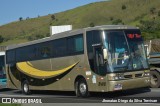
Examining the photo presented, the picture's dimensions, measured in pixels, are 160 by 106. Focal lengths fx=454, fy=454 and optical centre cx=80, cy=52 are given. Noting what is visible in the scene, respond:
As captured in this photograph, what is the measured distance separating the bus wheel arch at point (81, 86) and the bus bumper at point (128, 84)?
6.10ft

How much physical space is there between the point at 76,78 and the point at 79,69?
0.58 m

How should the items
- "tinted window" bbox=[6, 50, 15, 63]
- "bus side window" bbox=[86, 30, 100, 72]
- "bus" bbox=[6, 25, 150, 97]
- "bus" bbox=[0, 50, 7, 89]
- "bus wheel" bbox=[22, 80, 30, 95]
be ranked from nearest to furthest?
"bus" bbox=[6, 25, 150, 97] < "bus side window" bbox=[86, 30, 100, 72] < "bus wheel" bbox=[22, 80, 30, 95] < "tinted window" bbox=[6, 50, 15, 63] < "bus" bbox=[0, 50, 7, 89]

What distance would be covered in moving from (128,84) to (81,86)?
262 centimetres

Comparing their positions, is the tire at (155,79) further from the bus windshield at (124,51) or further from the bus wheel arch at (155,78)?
the bus windshield at (124,51)

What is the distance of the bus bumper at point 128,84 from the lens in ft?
61.3

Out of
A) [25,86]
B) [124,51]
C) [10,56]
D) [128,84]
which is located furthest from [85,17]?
[128,84]

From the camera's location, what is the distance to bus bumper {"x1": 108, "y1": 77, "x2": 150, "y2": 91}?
1867 cm

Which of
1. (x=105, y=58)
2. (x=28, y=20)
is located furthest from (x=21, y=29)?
(x=105, y=58)

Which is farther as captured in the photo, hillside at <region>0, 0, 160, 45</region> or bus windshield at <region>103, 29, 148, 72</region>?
hillside at <region>0, 0, 160, 45</region>

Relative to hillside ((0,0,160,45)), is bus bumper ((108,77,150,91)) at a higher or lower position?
lower

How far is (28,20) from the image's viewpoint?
525ft

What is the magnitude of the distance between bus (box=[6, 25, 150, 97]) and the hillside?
79.0 meters

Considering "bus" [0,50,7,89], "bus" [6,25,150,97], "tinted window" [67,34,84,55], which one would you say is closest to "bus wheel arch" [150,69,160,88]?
"bus" [6,25,150,97]

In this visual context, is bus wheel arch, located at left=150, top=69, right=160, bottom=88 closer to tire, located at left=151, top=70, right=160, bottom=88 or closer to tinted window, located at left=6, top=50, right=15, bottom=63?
tire, located at left=151, top=70, right=160, bottom=88
